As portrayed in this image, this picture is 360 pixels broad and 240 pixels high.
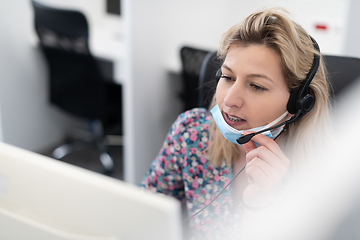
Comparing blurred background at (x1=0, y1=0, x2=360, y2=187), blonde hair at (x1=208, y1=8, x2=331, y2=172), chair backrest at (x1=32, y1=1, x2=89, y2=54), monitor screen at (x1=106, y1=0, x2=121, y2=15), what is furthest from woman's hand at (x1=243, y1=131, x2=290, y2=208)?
monitor screen at (x1=106, y1=0, x2=121, y2=15)

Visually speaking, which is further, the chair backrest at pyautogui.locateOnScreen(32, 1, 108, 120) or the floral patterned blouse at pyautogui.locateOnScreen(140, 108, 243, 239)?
the chair backrest at pyautogui.locateOnScreen(32, 1, 108, 120)

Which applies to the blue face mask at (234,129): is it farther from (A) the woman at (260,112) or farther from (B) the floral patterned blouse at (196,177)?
(B) the floral patterned blouse at (196,177)

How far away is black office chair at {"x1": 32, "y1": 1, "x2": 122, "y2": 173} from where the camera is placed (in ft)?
5.98

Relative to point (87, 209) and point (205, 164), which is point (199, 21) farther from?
point (87, 209)

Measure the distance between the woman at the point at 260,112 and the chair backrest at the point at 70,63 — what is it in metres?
1.15

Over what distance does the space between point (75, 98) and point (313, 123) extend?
5.03 ft

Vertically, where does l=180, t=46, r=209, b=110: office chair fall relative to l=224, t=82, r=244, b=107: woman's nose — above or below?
below

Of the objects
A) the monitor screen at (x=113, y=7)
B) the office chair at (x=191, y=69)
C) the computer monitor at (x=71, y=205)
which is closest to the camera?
the computer monitor at (x=71, y=205)

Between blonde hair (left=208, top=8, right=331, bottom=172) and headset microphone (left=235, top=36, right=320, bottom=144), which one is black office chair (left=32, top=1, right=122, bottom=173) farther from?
headset microphone (left=235, top=36, right=320, bottom=144)

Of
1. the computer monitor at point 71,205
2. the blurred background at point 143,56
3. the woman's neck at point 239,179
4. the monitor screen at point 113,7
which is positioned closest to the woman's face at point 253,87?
the woman's neck at point 239,179

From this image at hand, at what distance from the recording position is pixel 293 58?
0.70 meters

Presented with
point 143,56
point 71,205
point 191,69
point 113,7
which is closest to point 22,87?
point 143,56

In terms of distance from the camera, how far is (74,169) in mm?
421

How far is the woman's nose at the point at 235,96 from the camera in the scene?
0.74 metres
